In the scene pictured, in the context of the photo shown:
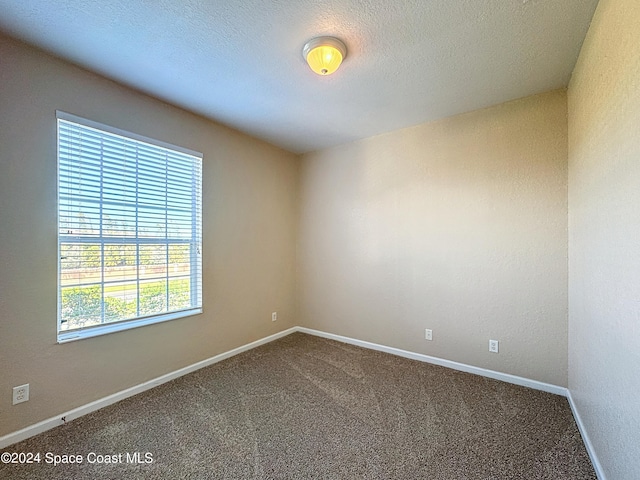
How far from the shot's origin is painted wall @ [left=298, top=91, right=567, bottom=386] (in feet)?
7.84

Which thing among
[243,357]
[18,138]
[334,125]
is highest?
[334,125]

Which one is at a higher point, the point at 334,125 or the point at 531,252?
the point at 334,125

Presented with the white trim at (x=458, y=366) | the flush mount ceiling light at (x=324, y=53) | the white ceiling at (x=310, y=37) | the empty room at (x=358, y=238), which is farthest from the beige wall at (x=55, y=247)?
the flush mount ceiling light at (x=324, y=53)

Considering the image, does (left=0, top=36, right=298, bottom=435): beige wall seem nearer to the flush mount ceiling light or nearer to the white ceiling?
the white ceiling

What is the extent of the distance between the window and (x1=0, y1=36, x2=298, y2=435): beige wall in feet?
0.25

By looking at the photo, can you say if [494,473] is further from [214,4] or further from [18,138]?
[18,138]

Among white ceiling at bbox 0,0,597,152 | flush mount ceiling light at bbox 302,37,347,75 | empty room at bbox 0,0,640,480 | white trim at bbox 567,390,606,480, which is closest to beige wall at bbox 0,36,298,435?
empty room at bbox 0,0,640,480

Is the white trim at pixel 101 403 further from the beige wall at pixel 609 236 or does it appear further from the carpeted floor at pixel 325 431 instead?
the beige wall at pixel 609 236

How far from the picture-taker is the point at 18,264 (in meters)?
1.82

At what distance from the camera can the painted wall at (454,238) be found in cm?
239

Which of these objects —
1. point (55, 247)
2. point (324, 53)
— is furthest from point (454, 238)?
point (55, 247)

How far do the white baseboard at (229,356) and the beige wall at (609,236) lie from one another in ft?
1.17

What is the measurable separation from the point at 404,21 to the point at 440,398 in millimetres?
2665

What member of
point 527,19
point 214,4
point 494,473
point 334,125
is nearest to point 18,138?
point 214,4
